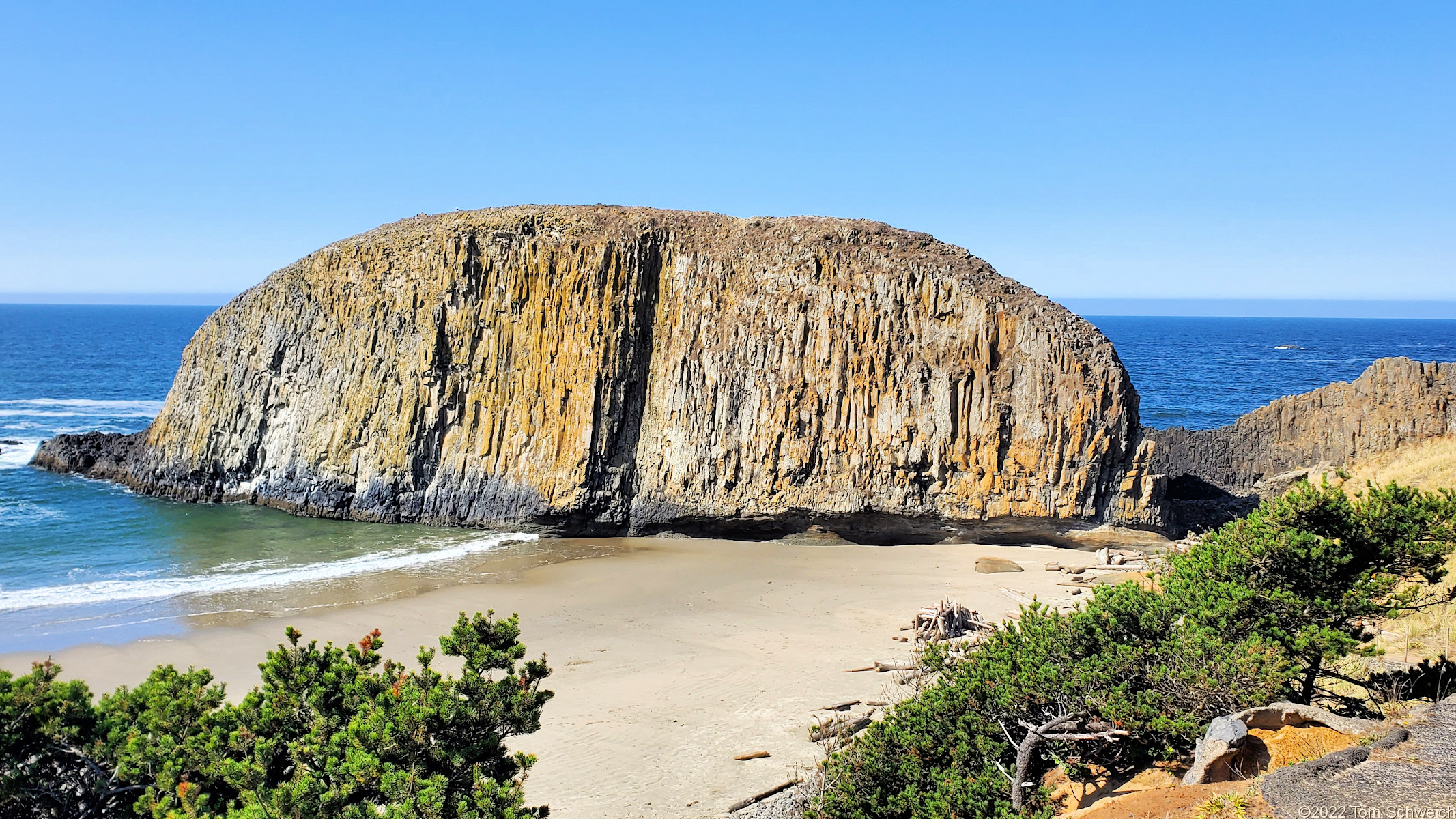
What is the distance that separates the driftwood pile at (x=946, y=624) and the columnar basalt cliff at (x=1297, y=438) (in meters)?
9.07

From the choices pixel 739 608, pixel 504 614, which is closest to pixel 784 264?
pixel 739 608

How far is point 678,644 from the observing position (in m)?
16.6

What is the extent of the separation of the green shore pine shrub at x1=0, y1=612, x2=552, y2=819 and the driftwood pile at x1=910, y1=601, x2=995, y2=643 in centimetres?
973

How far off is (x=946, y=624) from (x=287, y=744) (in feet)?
38.7

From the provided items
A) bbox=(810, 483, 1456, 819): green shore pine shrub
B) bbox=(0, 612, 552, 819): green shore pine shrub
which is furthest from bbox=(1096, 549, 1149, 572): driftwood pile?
bbox=(0, 612, 552, 819): green shore pine shrub

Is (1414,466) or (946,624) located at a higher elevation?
(1414,466)

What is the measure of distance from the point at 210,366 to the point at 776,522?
21.4m

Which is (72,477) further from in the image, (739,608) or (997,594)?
(997,594)

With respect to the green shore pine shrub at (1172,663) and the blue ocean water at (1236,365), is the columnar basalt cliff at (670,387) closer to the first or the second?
the green shore pine shrub at (1172,663)

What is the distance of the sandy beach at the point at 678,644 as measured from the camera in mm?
11633

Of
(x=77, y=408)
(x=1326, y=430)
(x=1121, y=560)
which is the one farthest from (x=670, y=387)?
(x=77, y=408)

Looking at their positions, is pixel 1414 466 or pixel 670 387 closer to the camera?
pixel 1414 466

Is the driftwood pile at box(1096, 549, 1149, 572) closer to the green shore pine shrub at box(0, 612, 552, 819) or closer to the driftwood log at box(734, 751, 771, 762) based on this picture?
the driftwood log at box(734, 751, 771, 762)

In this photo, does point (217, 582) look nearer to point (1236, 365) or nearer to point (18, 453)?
point (18, 453)
